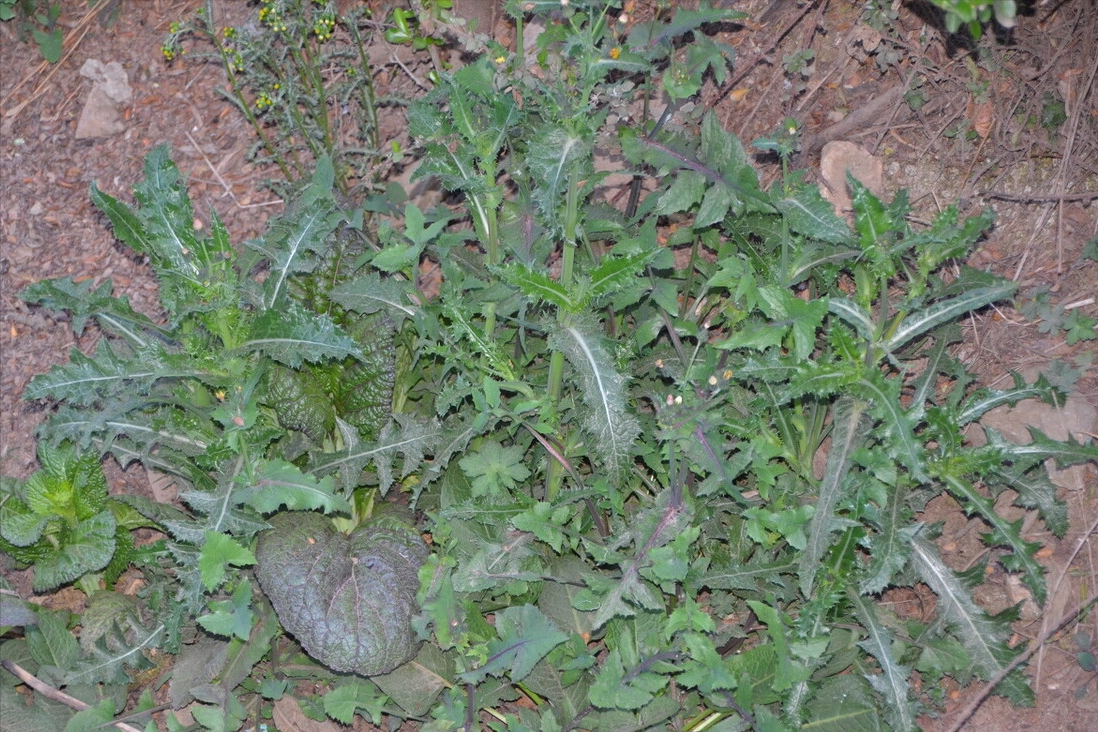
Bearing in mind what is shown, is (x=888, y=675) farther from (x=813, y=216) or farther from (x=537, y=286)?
(x=537, y=286)

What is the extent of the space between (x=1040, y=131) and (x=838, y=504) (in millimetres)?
1640

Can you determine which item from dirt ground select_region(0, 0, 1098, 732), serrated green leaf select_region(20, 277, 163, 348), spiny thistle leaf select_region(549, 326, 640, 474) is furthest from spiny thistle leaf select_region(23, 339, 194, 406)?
spiny thistle leaf select_region(549, 326, 640, 474)

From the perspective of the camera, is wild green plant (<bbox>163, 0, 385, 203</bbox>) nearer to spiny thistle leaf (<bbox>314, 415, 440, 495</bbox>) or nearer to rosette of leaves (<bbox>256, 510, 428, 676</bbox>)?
spiny thistle leaf (<bbox>314, 415, 440, 495</bbox>)

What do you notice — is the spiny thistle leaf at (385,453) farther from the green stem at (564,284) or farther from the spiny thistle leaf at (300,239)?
the spiny thistle leaf at (300,239)

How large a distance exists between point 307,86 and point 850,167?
2.32m

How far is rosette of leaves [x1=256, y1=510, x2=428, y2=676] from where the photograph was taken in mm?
3168

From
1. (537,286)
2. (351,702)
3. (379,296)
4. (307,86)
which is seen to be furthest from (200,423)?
(307,86)

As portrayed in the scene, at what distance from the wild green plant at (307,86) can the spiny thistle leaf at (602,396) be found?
1.55 metres

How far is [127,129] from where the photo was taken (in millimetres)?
4453

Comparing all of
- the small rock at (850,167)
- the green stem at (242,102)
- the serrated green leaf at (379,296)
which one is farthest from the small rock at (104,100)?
the small rock at (850,167)

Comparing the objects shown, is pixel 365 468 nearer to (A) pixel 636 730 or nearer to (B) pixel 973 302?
(A) pixel 636 730

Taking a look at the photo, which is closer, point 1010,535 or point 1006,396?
point 1010,535

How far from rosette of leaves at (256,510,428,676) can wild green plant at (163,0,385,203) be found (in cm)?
151

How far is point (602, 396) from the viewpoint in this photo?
296 centimetres
